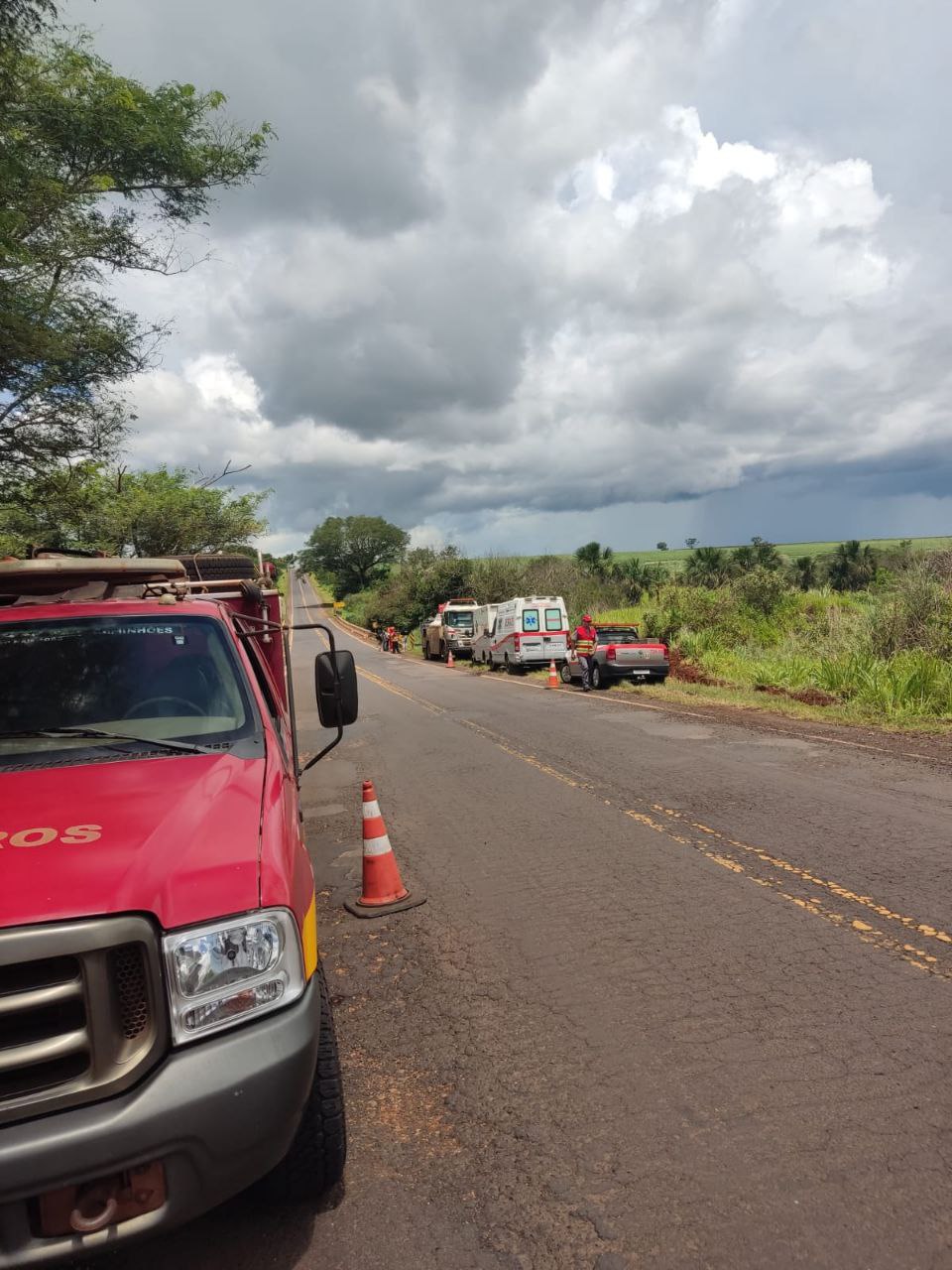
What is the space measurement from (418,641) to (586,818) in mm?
44448

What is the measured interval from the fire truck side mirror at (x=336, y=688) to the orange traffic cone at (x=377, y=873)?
1.17 m

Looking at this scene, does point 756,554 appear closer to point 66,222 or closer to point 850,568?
point 850,568

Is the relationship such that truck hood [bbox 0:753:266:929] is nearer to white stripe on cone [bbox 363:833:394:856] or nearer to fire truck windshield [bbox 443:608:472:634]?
white stripe on cone [bbox 363:833:394:856]

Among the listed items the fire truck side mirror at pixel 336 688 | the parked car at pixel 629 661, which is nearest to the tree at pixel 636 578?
the parked car at pixel 629 661

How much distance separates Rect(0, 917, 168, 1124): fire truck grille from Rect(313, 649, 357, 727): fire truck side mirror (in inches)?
81.9

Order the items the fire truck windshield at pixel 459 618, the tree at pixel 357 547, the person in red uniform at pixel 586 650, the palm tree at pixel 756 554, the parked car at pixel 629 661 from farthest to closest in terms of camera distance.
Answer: the tree at pixel 357 547
the palm tree at pixel 756 554
the fire truck windshield at pixel 459 618
the person in red uniform at pixel 586 650
the parked car at pixel 629 661

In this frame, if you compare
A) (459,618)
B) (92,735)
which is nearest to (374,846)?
(92,735)

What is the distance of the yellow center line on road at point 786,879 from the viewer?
4.04 m

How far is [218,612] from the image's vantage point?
153 inches

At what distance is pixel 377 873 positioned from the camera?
5.14 m

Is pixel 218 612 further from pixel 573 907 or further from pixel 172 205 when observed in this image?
pixel 172 205

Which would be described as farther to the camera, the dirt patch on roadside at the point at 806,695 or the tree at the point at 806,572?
the tree at the point at 806,572

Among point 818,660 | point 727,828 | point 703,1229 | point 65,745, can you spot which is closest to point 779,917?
point 727,828

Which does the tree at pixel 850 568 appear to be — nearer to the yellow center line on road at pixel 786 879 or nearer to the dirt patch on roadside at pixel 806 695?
the dirt patch on roadside at pixel 806 695
